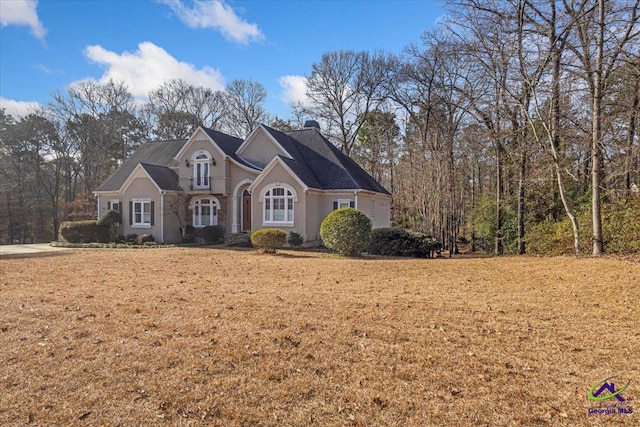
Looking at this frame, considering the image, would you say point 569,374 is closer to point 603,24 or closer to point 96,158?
point 603,24

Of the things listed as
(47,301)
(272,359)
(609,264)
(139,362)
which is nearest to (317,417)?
(272,359)

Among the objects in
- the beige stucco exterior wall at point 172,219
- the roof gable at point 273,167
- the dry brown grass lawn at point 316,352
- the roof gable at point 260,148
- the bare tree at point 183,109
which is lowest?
the dry brown grass lawn at point 316,352

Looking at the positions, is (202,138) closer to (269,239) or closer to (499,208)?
(269,239)

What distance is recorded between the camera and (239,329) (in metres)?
5.70

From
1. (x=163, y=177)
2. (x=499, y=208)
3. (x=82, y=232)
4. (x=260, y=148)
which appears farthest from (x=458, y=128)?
(x=82, y=232)

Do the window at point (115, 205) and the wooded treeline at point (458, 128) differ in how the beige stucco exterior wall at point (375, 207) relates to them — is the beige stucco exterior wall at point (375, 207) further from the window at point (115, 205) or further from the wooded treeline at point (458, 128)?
the window at point (115, 205)

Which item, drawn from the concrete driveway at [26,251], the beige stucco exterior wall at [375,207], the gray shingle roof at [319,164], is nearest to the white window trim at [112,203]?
the concrete driveway at [26,251]

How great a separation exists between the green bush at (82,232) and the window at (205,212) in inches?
208

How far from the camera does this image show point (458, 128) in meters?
25.9

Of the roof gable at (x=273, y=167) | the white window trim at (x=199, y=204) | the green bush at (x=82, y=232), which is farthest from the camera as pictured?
the white window trim at (x=199, y=204)

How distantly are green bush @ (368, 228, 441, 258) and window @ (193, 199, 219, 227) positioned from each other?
35.5ft

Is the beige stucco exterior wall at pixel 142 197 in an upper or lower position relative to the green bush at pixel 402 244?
upper

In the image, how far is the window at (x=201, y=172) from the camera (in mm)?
23141

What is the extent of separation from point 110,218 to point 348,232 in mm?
15299
